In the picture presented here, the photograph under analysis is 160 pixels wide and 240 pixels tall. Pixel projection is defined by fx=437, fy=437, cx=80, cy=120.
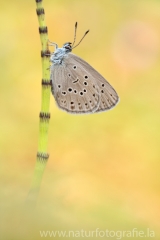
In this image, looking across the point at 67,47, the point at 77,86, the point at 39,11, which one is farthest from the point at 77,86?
the point at 39,11

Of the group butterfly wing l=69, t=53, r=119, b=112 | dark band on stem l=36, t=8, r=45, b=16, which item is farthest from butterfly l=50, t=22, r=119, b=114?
dark band on stem l=36, t=8, r=45, b=16

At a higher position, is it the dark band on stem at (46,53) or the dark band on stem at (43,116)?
the dark band on stem at (46,53)

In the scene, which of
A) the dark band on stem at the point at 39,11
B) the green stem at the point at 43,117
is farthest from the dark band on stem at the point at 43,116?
the dark band on stem at the point at 39,11

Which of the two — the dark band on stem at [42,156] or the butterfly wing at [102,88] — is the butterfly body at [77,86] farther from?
the dark band on stem at [42,156]

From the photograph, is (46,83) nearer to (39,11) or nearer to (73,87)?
(73,87)

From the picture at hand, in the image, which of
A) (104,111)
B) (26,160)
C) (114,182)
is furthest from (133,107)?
(26,160)

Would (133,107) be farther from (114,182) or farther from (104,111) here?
(114,182)
